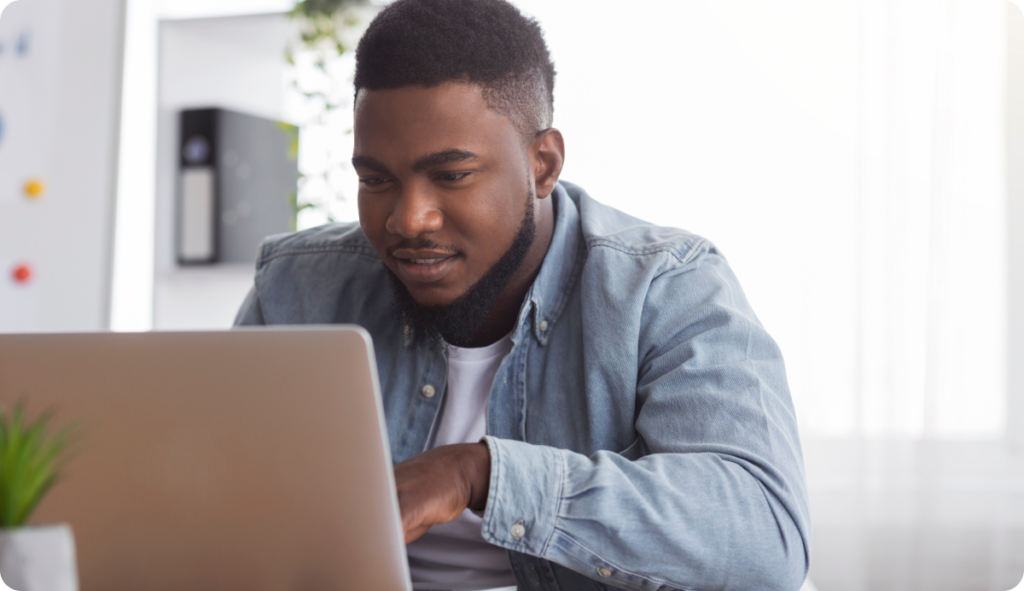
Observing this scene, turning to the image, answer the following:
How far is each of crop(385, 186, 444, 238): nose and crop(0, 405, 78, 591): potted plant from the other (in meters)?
0.63

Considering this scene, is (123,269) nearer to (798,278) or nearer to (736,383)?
(798,278)

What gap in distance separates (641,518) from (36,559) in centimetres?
51

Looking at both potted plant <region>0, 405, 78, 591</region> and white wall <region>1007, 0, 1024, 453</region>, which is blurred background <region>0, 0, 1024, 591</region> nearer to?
white wall <region>1007, 0, 1024, 453</region>

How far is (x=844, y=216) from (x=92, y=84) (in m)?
2.05

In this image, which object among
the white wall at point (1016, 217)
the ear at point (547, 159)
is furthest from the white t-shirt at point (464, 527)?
the white wall at point (1016, 217)

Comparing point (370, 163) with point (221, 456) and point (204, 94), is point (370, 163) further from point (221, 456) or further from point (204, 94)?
point (204, 94)

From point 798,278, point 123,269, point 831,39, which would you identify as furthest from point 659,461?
point 123,269

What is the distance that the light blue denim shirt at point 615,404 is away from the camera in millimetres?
794

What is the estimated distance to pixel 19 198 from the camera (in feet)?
7.68

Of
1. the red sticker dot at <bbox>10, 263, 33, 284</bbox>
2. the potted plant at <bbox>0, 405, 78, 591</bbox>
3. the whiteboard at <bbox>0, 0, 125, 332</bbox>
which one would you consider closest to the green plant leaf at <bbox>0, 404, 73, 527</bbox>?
the potted plant at <bbox>0, 405, 78, 591</bbox>

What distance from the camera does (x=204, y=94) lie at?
253 centimetres

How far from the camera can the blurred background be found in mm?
2018

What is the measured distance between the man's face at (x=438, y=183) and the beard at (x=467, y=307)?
0.01 m

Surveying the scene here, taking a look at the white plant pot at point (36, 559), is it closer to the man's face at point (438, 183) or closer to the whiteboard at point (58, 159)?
the man's face at point (438, 183)
